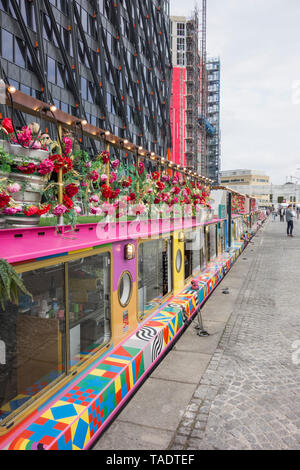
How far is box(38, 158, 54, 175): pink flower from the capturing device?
3.67 m

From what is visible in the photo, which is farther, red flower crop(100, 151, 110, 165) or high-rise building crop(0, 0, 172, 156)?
high-rise building crop(0, 0, 172, 156)

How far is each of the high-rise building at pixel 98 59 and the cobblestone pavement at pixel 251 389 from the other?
1915 cm

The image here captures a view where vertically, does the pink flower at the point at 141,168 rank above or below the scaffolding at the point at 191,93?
below

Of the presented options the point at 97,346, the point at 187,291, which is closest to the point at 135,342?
the point at 97,346

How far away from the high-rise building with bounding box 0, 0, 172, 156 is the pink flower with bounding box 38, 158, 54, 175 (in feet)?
63.6

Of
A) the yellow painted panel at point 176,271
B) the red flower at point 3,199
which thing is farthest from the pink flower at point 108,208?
the yellow painted panel at point 176,271

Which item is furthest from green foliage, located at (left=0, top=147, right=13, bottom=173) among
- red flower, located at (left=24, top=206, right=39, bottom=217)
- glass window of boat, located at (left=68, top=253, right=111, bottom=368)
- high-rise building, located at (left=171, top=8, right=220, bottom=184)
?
high-rise building, located at (left=171, top=8, right=220, bottom=184)

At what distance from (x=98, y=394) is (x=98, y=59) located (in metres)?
39.1

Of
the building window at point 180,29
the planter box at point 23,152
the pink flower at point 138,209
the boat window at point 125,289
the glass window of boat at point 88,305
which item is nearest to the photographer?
the planter box at point 23,152

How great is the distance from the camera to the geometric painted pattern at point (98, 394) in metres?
3.33

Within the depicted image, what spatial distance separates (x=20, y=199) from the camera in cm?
360

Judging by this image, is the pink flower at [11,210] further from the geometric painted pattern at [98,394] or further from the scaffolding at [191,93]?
the scaffolding at [191,93]

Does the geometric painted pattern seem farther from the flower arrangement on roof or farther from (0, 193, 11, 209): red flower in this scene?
(0, 193, 11, 209): red flower
